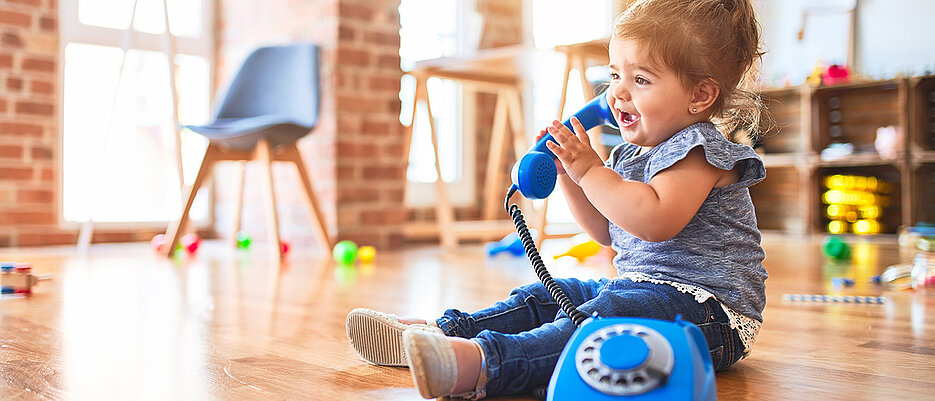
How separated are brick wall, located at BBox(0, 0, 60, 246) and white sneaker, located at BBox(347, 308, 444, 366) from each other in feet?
8.40

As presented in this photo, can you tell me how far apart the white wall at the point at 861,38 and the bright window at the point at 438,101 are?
1.52 meters

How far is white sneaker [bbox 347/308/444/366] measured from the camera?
1052 millimetres

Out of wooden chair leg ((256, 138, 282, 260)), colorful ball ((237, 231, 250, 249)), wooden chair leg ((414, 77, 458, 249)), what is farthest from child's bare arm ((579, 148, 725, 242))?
colorful ball ((237, 231, 250, 249))

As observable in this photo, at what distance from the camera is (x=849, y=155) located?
4.21 m

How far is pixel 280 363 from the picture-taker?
1.06 m

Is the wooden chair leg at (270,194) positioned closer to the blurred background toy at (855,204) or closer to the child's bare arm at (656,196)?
the child's bare arm at (656,196)

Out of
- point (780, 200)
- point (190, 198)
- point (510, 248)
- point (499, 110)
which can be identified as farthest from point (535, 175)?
point (780, 200)

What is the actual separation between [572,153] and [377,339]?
335mm

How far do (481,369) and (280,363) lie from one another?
1.03 feet

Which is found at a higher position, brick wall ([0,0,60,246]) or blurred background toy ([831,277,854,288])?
brick wall ([0,0,60,246])

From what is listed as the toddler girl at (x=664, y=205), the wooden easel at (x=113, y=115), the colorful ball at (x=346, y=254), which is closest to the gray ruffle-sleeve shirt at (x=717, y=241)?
the toddler girl at (x=664, y=205)

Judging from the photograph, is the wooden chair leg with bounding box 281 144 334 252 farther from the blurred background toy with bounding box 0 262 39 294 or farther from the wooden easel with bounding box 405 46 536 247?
the blurred background toy with bounding box 0 262 39 294

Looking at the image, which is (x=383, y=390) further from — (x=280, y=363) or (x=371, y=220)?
(x=371, y=220)

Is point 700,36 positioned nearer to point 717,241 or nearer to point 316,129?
point 717,241
